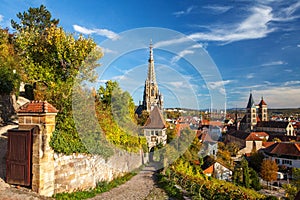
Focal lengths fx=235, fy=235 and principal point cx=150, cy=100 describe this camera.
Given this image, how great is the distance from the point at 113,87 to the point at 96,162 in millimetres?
3191

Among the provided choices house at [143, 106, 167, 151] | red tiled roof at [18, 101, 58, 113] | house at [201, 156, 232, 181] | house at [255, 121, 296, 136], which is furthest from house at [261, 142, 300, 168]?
red tiled roof at [18, 101, 58, 113]

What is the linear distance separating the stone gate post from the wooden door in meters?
0.10

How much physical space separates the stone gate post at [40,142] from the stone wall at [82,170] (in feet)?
1.01

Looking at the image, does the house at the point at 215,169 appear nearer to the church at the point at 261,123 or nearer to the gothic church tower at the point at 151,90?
the gothic church tower at the point at 151,90

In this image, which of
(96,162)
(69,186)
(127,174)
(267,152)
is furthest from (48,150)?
(267,152)

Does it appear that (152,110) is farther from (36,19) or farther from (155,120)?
(36,19)

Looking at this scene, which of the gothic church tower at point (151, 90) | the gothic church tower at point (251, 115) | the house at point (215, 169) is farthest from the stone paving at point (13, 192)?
the gothic church tower at point (251, 115)

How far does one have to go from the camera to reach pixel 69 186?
583cm

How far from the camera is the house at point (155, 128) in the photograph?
8672 mm

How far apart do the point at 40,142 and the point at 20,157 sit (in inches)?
21.0

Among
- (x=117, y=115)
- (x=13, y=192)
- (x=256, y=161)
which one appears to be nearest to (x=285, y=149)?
(x=256, y=161)

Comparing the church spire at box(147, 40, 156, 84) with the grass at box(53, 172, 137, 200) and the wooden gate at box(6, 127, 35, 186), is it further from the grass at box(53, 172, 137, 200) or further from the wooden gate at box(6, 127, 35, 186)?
the wooden gate at box(6, 127, 35, 186)

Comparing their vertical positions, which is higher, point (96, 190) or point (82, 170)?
point (82, 170)

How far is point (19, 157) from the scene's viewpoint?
199 inches
